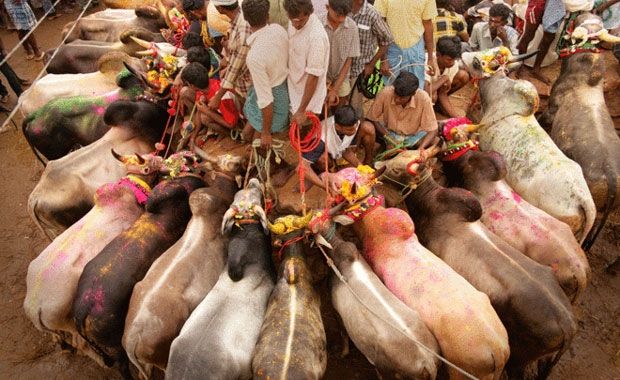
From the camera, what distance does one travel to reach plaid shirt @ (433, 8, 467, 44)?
711cm

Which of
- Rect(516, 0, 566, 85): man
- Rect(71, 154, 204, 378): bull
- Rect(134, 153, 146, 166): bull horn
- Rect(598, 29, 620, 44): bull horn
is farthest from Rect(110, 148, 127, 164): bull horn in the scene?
Rect(598, 29, 620, 44): bull horn

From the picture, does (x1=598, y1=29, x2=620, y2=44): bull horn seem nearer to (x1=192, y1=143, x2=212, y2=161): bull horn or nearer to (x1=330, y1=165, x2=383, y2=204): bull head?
(x1=330, y1=165, x2=383, y2=204): bull head

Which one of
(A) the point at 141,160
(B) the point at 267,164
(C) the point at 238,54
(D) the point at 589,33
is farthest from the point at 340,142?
(D) the point at 589,33

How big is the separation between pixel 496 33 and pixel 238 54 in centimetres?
451

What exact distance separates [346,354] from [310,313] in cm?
88

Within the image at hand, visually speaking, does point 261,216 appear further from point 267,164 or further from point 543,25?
point 543,25

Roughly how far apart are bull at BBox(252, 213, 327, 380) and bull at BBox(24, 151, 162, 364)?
1650 millimetres

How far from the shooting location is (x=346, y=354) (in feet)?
14.5

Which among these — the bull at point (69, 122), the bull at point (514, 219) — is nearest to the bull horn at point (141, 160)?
the bull at point (69, 122)

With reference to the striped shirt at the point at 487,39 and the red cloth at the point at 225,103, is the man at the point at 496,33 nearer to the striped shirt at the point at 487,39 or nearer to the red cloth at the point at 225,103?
the striped shirt at the point at 487,39

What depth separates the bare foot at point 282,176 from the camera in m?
5.18

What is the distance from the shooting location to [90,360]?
15.5 feet

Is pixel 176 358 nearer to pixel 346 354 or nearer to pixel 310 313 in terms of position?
pixel 310 313

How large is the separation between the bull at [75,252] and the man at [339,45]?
2291 mm
